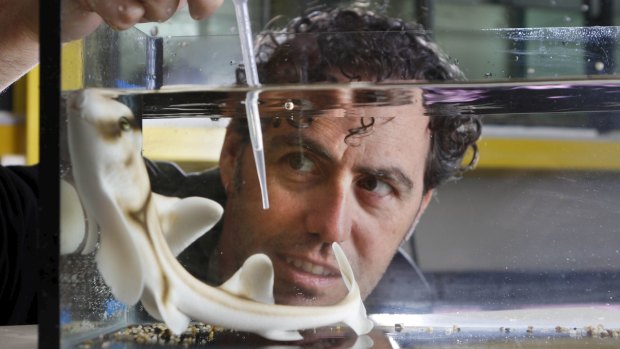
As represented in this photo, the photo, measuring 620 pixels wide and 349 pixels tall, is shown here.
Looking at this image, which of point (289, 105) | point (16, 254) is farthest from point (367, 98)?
point (16, 254)

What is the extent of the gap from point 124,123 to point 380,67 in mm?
231

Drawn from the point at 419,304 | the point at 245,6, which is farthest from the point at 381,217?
the point at 245,6

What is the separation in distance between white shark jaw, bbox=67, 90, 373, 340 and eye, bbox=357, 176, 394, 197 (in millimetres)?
188

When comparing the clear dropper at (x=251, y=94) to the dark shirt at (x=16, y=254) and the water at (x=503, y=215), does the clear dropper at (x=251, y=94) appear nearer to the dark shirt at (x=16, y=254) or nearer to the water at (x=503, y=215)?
the water at (x=503, y=215)

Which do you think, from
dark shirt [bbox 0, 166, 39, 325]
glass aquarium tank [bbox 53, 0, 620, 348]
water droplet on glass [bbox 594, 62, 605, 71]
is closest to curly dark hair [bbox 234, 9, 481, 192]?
glass aquarium tank [bbox 53, 0, 620, 348]

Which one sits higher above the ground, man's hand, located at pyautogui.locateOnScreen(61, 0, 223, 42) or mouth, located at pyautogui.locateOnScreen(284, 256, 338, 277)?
man's hand, located at pyautogui.locateOnScreen(61, 0, 223, 42)

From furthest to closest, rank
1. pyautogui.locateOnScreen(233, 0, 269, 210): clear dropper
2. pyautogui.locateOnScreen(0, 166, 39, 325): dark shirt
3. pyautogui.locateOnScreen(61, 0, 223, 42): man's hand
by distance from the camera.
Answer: pyautogui.locateOnScreen(0, 166, 39, 325): dark shirt
pyautogui.locateOnScreen(233, 0, 269, 210): clear dropper
pyautogui.locateOnScreen(61, 0, 223, 42): man's hand

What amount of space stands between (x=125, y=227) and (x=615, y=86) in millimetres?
382

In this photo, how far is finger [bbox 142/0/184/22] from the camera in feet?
1.42

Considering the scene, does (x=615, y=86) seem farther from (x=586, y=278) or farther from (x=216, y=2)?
(x=216, y=2)

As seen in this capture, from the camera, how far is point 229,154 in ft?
1.95

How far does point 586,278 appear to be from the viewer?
0.64m

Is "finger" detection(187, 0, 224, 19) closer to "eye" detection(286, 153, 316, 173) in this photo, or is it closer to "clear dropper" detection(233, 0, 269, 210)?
"clear dropper" detection(233, 0, 269, 210)

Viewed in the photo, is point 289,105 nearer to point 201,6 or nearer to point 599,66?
point 201,6
